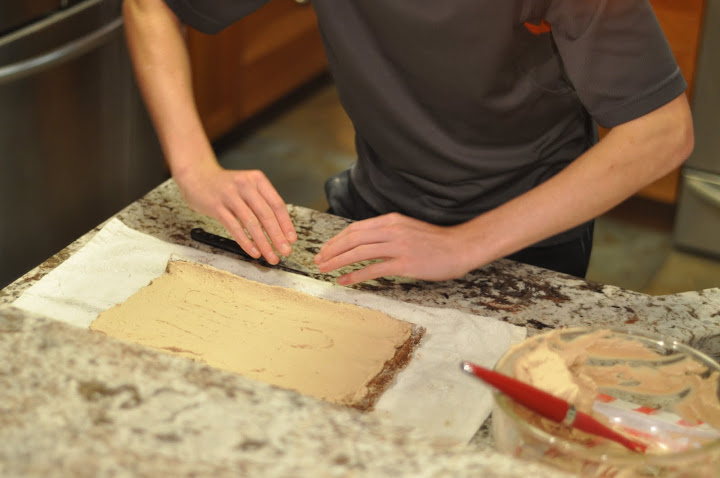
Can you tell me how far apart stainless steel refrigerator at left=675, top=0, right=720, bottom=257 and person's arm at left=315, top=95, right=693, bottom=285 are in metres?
1.49

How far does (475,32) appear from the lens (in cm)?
114

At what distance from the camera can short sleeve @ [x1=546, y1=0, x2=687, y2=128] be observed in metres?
1.01

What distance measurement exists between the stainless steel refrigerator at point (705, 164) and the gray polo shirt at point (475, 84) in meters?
1.22

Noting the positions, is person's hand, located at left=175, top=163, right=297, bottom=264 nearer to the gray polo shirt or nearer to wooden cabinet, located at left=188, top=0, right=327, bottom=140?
the gray polo shirt

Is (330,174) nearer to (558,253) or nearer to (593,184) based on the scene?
(558,253)

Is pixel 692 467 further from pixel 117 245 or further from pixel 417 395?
pixel 117 245

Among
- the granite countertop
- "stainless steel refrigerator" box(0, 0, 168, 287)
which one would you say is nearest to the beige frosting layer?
the granite countertop

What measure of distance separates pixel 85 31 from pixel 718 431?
69.5 inches

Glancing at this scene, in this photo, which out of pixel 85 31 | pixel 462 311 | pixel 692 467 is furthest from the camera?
pixel 85 31

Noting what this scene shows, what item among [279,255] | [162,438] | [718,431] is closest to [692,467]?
[718,431]

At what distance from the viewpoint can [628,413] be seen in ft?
2.81

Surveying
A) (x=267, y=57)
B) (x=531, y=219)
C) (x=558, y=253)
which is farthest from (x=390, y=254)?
(x=267, y=57)

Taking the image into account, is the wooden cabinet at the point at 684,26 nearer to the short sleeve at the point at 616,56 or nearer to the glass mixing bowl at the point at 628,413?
the short sleeve at the point at 616,56

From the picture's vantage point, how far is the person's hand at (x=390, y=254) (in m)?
1.08
